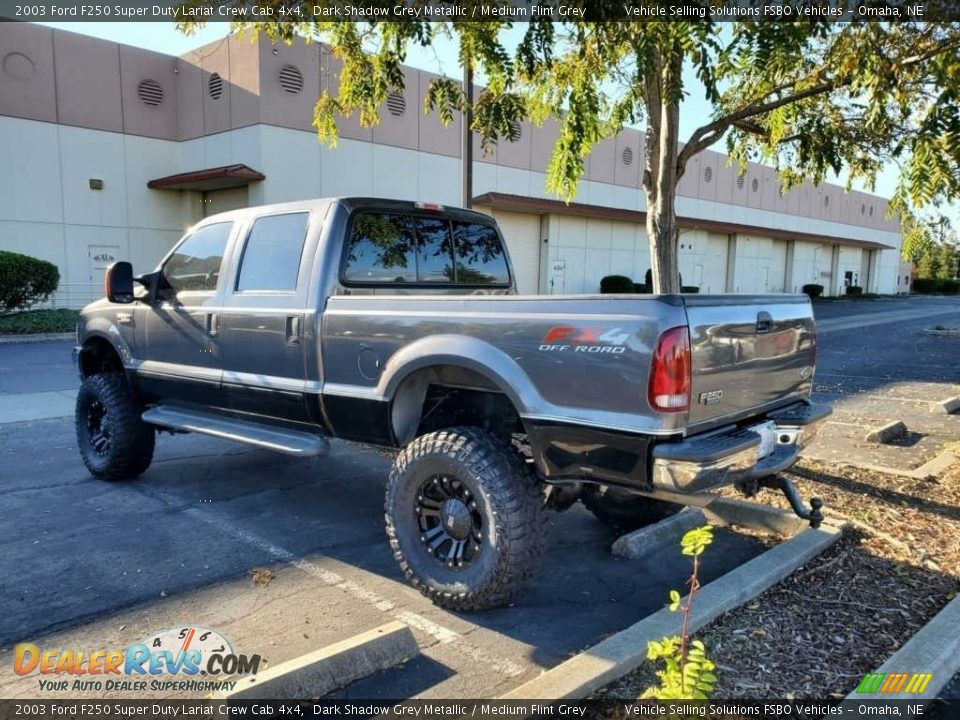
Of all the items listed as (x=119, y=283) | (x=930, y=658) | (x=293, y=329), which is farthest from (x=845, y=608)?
(x=119, y=283)

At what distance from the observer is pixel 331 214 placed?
4418 mm

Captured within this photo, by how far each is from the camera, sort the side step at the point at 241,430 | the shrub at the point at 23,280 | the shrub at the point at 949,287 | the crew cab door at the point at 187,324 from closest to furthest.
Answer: the side step at the point at 241,430 < the crew cab door at the point at 187,324 < the shrub at the point at 23,280 < the shrub at the point at 949,287

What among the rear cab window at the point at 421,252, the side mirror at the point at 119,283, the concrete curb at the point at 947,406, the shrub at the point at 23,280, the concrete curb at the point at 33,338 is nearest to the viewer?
the rear cab window at the point at 421,252

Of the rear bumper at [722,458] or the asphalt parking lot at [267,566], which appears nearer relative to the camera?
the rear bumper at [722,458]

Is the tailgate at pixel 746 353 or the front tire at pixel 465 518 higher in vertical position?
the tailgate at pixel 746 353

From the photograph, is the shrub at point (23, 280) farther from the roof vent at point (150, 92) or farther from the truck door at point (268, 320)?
the truck door at point (268, 320)

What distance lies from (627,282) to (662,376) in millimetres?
27156

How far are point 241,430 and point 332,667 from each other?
2.27 m

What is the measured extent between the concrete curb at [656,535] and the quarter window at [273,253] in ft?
8.52

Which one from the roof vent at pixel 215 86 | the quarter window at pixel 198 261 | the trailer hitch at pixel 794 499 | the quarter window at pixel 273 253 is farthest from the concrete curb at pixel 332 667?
the roof vent at pixel 215 86

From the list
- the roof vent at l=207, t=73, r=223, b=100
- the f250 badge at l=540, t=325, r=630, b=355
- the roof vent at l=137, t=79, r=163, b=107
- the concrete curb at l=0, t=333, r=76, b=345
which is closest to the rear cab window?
the f250 badge at l=540, t=325, r=630, b=355

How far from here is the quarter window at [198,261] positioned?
5152mm

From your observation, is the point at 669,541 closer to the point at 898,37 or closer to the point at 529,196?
the point at 898,37

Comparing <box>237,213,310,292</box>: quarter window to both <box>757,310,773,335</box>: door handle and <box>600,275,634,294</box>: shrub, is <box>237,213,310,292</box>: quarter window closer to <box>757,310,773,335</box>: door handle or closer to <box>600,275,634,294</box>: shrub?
<box>757,310,773,335</box>: door handle
